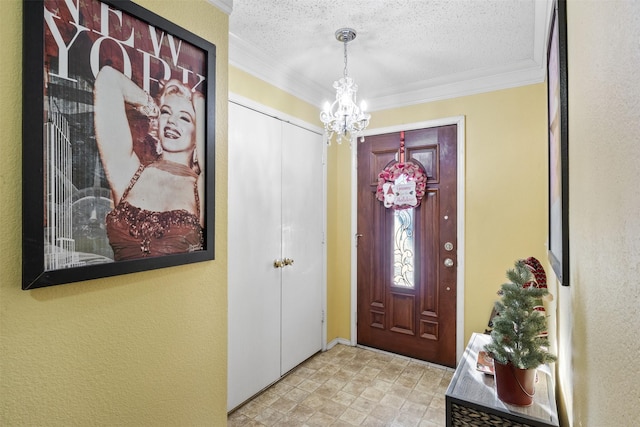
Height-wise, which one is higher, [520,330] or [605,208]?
[605,208]

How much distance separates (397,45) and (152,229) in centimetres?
196

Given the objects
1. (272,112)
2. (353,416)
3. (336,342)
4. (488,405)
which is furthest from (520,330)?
(336,342)

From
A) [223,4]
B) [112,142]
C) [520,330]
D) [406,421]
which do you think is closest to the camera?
[112,142]

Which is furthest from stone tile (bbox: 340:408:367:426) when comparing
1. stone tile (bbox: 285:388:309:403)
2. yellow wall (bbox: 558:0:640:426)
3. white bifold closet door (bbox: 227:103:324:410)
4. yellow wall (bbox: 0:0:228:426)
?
yellow wall (bbox: 558:0:640:426)

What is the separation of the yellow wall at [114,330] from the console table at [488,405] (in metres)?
0.97

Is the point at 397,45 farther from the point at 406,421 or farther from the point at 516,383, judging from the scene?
the point at 406,421

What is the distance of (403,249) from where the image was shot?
3068 mm

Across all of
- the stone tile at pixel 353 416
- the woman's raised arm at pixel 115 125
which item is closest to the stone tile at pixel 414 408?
the stone tile at pixel 353 416

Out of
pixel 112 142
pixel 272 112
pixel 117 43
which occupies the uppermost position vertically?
pixel 272 112

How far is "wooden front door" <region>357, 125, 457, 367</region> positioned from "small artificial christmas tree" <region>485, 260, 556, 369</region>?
1643 mm

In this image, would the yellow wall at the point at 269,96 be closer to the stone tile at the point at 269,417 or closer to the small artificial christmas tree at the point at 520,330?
the small artificial christmas tree at the point at 520,330

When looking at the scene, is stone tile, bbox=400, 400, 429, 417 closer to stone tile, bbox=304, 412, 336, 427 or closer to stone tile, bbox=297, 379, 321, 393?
stone tile, bbox=304, 412, 336, 427

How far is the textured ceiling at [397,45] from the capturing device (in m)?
1.86

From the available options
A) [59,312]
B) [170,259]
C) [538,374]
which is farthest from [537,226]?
[59,312]
